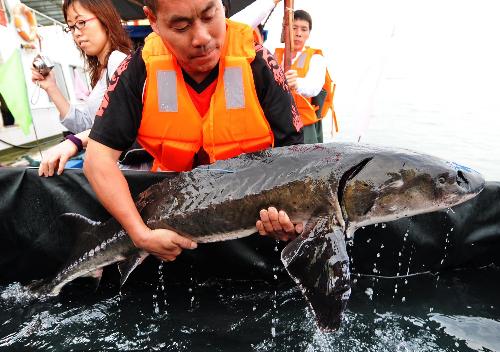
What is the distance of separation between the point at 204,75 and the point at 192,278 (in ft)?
5.36

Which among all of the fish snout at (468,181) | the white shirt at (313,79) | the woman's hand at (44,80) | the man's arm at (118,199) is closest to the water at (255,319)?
the man's arm at (118,199)

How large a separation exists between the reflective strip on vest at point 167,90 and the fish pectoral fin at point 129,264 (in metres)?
0.97

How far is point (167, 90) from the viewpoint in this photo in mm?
2639

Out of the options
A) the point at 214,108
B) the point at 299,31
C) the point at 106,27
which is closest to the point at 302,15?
the point at 299,31

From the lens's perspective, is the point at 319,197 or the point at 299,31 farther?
the point at 299,31

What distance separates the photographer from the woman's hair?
3.51m

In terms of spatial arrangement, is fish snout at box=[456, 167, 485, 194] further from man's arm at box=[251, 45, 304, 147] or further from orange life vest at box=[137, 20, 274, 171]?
orange life vest at box=[137, 20, 274, 171]

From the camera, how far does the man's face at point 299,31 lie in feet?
20.7

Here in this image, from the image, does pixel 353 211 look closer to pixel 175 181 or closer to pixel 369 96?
pixel 175 181

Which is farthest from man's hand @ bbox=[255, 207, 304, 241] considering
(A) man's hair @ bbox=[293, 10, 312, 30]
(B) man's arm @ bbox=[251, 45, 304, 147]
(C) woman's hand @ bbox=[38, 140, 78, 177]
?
(A) man's hair @ bbox=[293, 10, 312, 30]

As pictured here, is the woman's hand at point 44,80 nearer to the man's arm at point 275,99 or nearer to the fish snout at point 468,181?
the man's arm at point 275,99

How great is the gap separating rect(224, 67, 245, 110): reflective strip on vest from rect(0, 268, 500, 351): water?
1456mm

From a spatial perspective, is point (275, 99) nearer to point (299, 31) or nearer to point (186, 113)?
point (186, 113)

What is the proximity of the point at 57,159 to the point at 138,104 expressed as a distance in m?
0.97
